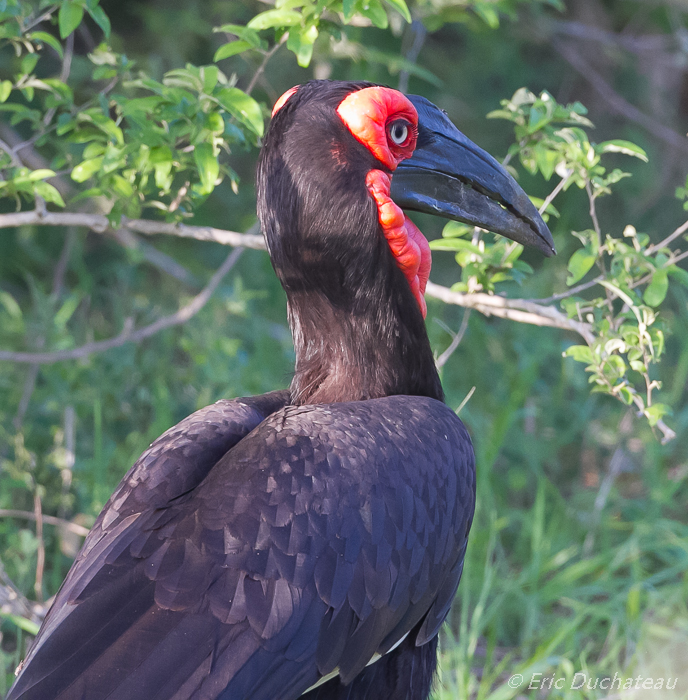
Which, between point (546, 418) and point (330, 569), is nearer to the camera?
point (330, 569)

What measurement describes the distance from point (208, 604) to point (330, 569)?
0.68 feet

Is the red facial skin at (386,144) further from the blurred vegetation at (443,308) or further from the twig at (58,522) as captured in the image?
the twig at (58,522)

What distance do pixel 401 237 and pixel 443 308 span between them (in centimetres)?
234

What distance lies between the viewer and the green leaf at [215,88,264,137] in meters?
1.86

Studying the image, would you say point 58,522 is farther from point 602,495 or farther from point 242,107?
point 602,495

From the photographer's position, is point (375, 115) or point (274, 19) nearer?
point (375, 115)

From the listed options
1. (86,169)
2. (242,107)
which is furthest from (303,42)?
(86,169)

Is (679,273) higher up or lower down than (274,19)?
lower down

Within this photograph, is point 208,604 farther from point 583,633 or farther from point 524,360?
point 524,360

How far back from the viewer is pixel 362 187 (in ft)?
5.74

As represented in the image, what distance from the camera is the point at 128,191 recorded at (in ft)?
6.83

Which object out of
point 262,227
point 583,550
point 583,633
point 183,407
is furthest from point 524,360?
point 262,227

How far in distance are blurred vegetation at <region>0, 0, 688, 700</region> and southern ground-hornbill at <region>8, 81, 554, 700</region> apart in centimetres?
21

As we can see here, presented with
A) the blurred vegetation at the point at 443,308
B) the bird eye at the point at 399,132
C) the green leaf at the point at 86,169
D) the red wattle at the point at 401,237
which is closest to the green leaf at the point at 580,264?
the blurred vegetation at the point at 443,308
